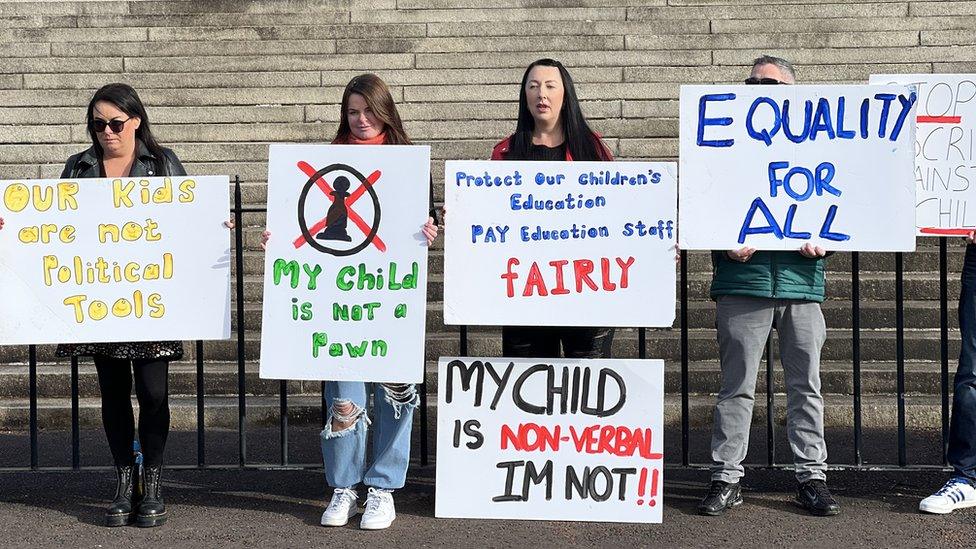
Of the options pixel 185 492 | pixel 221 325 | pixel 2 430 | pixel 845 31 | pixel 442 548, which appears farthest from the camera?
pixel 845 31

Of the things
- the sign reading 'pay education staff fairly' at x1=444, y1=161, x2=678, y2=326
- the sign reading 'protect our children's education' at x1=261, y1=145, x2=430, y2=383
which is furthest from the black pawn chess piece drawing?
the sign reading 'pay education staff fairly' at x1=444, y1=161, x2=678, y2=326

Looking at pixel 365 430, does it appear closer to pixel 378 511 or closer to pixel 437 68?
pixel 378 511

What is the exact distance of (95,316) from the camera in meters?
5.05

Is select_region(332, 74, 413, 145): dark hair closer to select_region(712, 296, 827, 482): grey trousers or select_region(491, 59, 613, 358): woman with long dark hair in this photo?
select_region(491, 59, 613, 358): woman with long dark hair

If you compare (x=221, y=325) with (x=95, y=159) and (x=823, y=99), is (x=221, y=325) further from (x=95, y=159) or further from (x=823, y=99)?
(x=823, y=99)

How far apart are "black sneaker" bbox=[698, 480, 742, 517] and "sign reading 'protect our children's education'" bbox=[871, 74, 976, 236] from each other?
4.60 feet

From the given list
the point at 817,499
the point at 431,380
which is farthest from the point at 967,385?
the point at 431,380

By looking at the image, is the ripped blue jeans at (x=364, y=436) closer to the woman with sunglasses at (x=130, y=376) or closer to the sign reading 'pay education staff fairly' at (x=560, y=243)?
the sign reading 'pay education staff fairly' at (x=560, y=243)

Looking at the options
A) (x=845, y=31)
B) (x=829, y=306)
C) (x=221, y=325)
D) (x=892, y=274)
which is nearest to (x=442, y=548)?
(x=221, y=325)

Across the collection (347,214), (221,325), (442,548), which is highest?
(347,214)

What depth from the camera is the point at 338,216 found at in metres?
4.99

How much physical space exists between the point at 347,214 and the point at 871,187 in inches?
87.6

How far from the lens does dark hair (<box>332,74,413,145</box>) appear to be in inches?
193

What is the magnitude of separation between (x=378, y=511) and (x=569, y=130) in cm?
182
